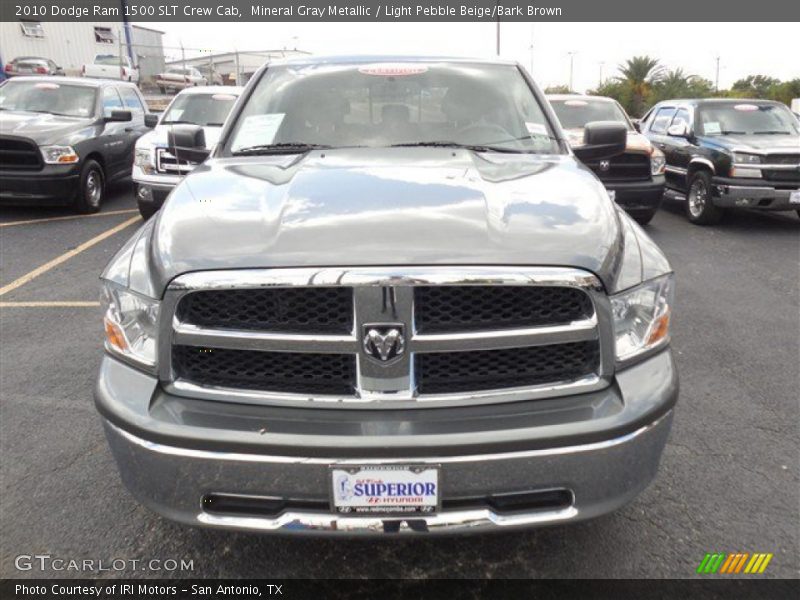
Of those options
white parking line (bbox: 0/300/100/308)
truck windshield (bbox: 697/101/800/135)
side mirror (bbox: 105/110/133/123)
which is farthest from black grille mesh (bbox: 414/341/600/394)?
side mirror (bbox: 105/110/133/123)

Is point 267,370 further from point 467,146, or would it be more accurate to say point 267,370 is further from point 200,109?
point 200,109

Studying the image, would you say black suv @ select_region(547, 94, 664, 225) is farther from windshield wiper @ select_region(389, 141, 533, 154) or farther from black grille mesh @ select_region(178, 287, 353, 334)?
black grille mesh @ select_region(178, 287, 353, 334)

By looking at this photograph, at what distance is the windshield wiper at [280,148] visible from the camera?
309 cm

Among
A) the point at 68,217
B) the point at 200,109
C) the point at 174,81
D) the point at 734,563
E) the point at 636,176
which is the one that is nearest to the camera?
the point at 734,563

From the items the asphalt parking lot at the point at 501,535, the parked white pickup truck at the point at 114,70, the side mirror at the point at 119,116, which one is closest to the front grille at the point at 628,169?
the asphalt parking lot at the point at 501,535

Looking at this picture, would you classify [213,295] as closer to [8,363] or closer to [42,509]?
[42,509]

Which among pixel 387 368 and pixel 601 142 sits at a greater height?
pixel 601 142

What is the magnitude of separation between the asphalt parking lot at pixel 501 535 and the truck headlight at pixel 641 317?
2.76 ft

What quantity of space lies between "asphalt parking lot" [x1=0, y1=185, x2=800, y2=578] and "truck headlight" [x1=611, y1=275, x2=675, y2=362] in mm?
840

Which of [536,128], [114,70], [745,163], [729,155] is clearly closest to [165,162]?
[536,128]

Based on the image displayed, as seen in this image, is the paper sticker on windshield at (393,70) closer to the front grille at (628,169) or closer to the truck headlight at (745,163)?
the front grille at (628,169)

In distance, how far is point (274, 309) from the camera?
77.4 inches

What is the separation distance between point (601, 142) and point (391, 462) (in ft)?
7.97

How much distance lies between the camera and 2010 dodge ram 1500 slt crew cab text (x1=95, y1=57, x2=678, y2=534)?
187cm
